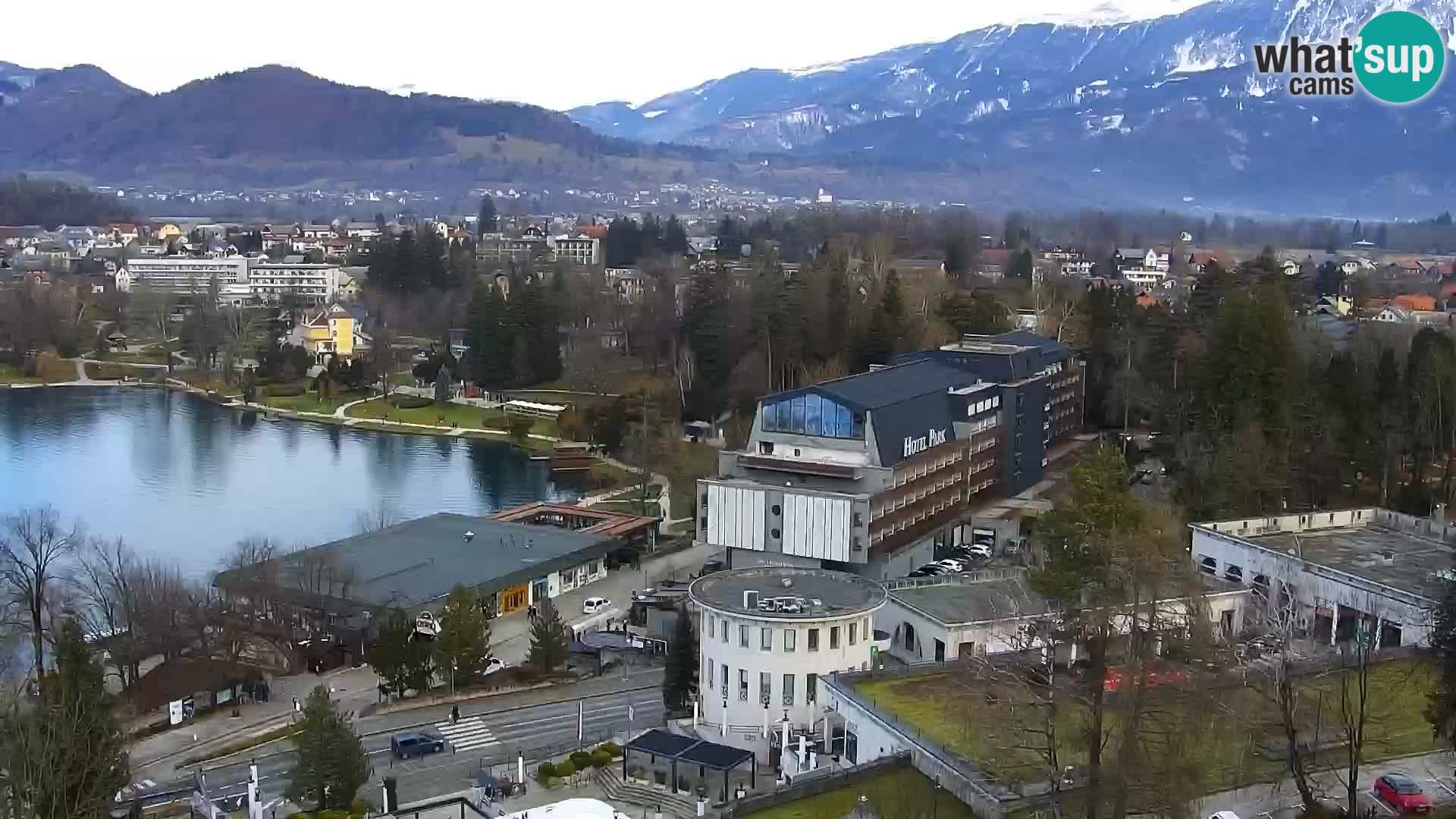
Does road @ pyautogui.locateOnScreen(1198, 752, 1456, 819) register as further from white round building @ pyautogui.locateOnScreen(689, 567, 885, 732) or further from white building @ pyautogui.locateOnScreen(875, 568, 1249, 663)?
white round building @ pyautogui.locateOnScreen(689, 567, 885, 732)

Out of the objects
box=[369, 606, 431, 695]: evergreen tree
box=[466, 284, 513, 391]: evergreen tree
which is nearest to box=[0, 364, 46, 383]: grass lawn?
box=[466, 284, 513, 391]: evergreen tree

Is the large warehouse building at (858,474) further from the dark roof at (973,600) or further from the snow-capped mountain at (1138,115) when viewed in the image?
the snow-capped mountain at (1138,115)

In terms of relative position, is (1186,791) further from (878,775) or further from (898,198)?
(898,198)

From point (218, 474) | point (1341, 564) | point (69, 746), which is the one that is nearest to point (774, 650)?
point (69, 746)

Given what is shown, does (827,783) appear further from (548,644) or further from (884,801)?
(548,644)

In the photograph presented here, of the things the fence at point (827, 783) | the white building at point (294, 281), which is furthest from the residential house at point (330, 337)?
the fence at point (827, 783)

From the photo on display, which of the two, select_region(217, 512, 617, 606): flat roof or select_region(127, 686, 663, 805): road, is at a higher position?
select_region(217, 512, 617, 606): flat roof

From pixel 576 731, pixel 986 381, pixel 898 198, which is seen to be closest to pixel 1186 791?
pixel 576 731
